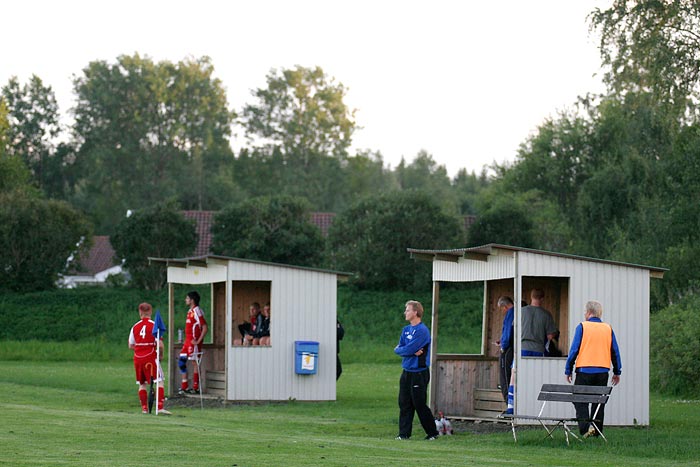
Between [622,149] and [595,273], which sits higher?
[622,149]

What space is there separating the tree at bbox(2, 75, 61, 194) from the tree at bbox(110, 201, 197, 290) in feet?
98.6

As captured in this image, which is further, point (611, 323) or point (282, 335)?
point (282, 335)

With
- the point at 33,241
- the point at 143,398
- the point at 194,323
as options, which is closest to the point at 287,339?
the point at 194,323

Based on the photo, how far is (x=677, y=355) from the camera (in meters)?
25.8

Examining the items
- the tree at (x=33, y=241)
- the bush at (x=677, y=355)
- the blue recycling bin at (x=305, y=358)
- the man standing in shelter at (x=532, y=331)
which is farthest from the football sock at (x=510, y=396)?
the tree at (x=33, y=241)

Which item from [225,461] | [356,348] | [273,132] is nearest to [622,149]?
[356,348]

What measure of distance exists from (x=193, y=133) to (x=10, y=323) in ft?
118

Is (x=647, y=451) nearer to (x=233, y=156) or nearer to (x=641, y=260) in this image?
(x=641, y=260)

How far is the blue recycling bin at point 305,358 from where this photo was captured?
75.2 feet

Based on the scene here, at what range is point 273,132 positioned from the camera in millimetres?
79250

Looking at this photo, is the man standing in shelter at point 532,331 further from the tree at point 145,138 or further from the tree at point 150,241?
the tree at point 145,138

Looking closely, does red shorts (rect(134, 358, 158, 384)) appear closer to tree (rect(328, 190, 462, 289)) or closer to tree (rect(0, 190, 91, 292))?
tree (rect(328, 190, 462, 289))

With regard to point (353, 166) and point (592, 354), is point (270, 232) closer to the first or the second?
point (353, 166)

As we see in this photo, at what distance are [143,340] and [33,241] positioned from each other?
31.9 m
